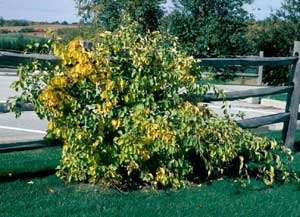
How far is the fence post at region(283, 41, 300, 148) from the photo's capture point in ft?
27.2

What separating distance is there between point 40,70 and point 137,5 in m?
15.8

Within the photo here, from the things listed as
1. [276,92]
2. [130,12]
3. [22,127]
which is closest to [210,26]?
[130,12]

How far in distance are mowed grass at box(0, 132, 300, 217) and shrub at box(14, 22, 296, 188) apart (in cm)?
17

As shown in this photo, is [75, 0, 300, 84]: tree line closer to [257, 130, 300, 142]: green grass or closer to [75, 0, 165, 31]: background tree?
[75, 0, 165, 31]: background tree

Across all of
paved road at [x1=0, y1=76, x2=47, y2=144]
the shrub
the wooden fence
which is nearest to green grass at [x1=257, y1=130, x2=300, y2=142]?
the wooden fence

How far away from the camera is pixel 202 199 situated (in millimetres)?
5672

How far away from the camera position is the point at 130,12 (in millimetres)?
21094

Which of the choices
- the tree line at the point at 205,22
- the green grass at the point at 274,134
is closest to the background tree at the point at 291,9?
the tree line at the point at 205,22

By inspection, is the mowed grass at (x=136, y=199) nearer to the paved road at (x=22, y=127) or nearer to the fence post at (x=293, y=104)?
the fence post at (x=293, y=104)

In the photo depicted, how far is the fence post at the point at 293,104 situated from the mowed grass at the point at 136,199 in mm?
2194

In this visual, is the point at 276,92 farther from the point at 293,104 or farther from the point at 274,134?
the point at 274,134

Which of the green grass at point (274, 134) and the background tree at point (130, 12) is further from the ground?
the background tree at point (130, 12)

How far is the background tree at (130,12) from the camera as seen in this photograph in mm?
21031

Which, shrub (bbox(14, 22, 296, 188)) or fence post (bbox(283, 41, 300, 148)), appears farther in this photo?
fence post (bbox(283, 41, 300, 148))
